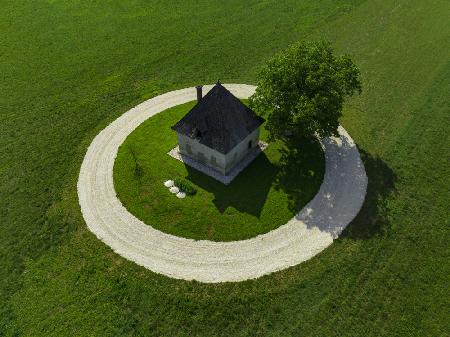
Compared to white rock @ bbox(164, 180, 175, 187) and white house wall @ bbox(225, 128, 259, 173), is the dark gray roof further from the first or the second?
white rock @ bbox(164, 180, 175, 187)

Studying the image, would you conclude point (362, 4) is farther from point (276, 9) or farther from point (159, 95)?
point (159, 95)

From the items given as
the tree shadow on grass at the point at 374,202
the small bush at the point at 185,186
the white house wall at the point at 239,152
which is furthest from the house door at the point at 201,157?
the tree shadow on grass at the point at 374,202

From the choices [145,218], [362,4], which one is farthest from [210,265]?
[362,4]

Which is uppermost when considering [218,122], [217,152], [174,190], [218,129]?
[218,122]

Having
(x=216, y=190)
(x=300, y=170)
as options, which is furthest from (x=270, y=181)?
(x=216, y=190)

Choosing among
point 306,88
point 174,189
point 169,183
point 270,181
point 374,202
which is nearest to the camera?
point 374,202

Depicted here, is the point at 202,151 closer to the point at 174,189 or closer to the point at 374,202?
the point at 174,189

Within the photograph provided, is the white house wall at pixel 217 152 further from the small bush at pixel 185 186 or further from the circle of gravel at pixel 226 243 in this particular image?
the circle of gravel at pixel 226 243

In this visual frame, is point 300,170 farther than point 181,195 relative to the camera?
Yes
